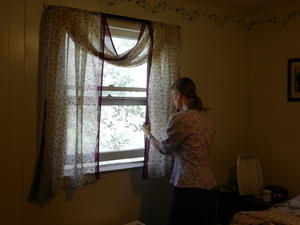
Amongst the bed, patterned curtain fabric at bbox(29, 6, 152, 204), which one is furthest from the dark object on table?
patterned curtain fabric at bbox(29, 6, 152, 204)

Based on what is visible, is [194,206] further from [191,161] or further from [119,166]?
[119,166]

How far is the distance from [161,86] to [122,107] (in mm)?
372

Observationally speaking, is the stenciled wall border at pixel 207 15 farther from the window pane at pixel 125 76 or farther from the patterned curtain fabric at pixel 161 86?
the window pane at pixel 125 76

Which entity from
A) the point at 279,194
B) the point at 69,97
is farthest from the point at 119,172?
the point at 279,194

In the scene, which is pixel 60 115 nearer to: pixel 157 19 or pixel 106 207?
pixel 106 207

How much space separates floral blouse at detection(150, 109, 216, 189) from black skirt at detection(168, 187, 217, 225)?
0.05m

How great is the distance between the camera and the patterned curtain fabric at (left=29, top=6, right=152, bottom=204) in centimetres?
225

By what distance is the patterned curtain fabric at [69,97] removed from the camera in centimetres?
225

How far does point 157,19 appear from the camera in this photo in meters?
2.86

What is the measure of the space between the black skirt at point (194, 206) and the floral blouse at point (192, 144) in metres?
0.05

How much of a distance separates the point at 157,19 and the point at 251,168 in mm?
1738

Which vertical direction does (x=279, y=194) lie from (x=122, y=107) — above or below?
below

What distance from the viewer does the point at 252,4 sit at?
3346 mm

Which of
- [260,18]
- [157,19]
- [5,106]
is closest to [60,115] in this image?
[5,106]
